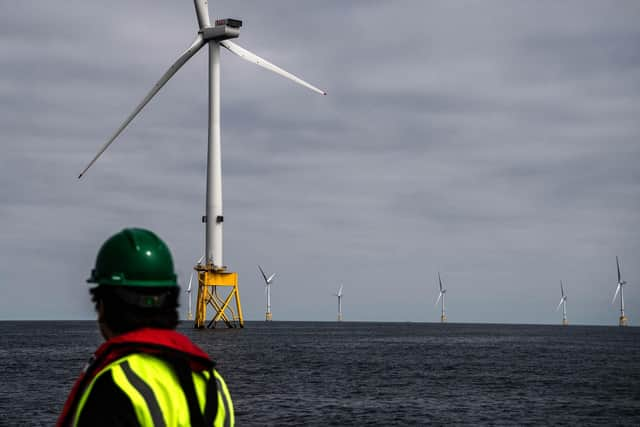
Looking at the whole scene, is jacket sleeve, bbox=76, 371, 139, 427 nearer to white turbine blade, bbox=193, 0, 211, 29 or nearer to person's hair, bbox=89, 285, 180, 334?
person's hair, bbox=89, 285, 180, 334

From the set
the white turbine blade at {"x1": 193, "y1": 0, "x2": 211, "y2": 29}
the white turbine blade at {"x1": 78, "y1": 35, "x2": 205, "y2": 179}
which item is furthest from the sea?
the white turbine blade at {"x1": 193, "y1": 0, "x2": 211, "y2": 29}

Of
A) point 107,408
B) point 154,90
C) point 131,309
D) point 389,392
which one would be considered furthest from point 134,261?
point 154,90

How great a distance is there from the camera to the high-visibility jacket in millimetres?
3504

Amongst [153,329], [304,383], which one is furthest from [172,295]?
[304,383]

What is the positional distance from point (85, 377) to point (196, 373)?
1.64 feet

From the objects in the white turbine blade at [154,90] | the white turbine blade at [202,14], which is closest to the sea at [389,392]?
the white turbine blade at [154,90]

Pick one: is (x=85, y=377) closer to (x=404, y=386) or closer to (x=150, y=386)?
(x=150, y=386)

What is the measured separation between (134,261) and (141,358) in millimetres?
501

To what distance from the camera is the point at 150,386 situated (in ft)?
11.8

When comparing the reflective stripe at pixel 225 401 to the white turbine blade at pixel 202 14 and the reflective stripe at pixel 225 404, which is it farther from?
the white turbine blade at pixel 202 14

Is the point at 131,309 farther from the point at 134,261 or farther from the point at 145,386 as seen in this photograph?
the point at 145,386

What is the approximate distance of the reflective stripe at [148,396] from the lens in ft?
11.7

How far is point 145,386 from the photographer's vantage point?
3.58m

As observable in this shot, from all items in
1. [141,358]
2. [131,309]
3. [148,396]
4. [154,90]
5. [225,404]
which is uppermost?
[154,90]
